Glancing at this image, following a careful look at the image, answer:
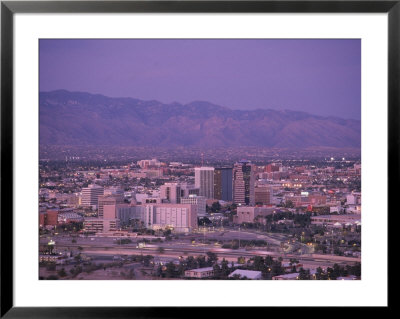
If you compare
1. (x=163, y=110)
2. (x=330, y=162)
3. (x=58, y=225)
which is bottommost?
(x=58, y=225)

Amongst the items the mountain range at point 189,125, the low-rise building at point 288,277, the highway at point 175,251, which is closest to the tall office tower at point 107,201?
the highway at point 175,251

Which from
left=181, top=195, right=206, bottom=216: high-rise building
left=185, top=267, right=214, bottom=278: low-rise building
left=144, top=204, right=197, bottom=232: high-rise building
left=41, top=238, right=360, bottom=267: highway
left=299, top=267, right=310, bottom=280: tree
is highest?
left=181, top=195, right=206, bottom=216: high-rise building

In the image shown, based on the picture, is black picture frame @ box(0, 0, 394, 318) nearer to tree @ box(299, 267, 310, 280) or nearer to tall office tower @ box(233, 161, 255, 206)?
tree @ box(299, 267, 310, 280)

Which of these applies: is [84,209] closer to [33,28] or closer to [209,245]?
[209,245]

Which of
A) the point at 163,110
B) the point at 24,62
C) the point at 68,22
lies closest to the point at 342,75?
the point at 163,110

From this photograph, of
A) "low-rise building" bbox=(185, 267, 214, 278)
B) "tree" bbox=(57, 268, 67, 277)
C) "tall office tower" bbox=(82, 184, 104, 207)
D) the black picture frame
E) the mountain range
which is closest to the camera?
the black picture frame

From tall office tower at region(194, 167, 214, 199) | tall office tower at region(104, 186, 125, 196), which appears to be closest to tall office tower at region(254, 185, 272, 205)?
tall office tower at region(194, 167, 214, 199)

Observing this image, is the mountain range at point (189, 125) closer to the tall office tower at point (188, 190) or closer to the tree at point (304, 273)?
the tall office tower at point (188, 190)

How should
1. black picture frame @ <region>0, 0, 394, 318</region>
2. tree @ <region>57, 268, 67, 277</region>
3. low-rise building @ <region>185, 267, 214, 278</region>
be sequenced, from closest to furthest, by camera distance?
black picture frame @ <region>0, 0, 394, 318</region> < tree @ <region>57, 268, 67, 277</region> < low-rise building @ <region>185, 267, 214, 278</region>
